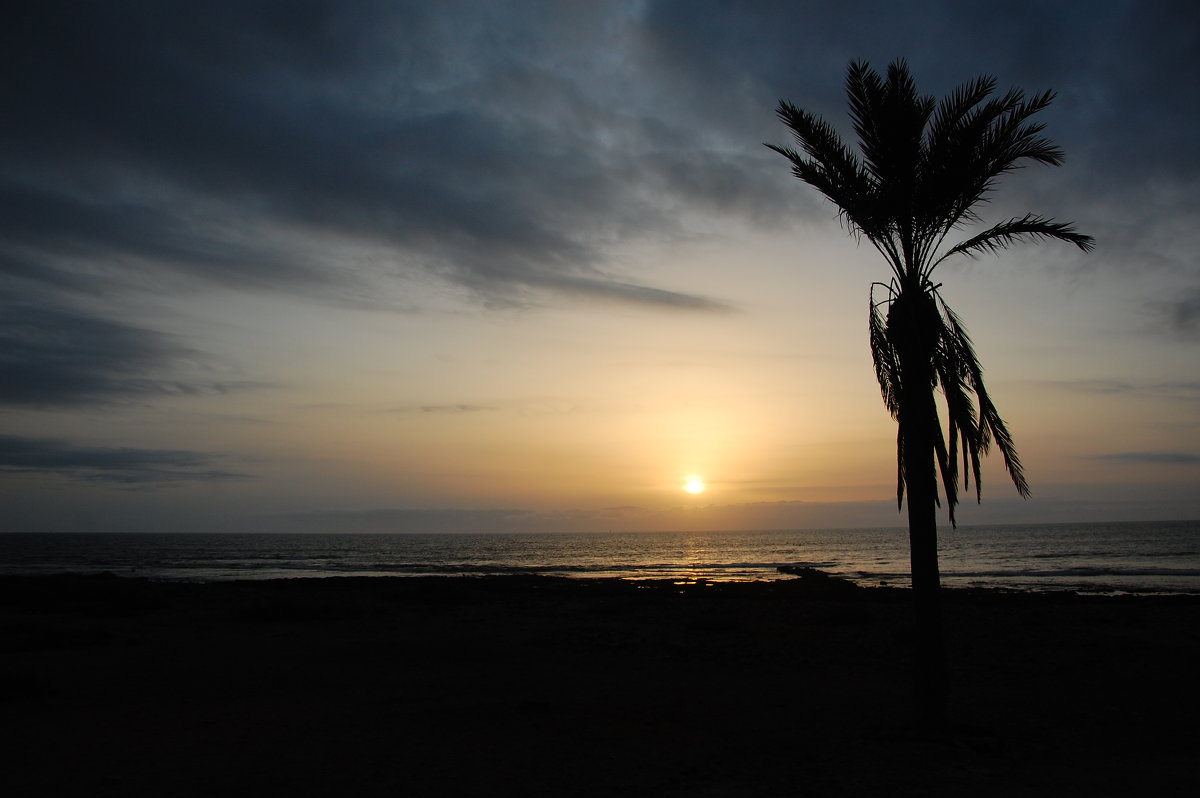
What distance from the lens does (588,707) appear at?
11.7m

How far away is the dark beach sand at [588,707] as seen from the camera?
7977mm

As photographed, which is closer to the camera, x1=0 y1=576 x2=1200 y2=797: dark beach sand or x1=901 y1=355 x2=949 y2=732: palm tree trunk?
x1=0 y1=576 x2=1200 y2=797: dark beach sand

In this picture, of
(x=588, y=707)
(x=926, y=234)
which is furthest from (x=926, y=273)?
(x=588, y=707)

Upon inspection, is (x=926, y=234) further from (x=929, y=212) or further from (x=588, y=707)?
(x=588, y=707)

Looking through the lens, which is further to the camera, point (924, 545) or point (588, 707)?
point (588, 707)

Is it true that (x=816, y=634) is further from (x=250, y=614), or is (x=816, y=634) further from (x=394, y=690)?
(x=250, y=614)

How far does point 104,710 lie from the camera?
36.4 ft

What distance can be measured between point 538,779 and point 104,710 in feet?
25.2

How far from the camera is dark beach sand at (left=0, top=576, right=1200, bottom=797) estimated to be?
7.98m

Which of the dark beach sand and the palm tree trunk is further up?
the palm tree trunk

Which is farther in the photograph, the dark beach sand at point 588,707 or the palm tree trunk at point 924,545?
the palm tree trunk at point 924,545

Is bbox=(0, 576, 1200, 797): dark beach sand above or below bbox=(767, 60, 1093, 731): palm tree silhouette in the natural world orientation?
below

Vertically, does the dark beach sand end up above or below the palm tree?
below

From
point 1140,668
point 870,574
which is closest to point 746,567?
point 870,574
